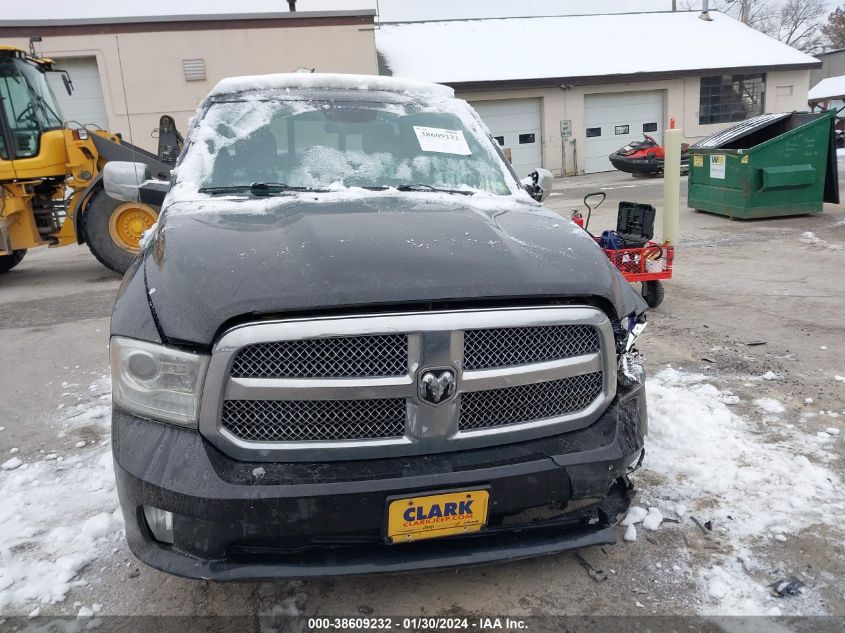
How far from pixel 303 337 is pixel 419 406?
42 centimetres

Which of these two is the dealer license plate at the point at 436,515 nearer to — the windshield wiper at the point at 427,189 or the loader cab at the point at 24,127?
the windshield wiper at the point at 427,189

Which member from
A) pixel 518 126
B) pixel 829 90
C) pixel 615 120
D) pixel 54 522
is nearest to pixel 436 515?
pixel 54 522

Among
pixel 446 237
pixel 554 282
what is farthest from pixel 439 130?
pixel 554 282

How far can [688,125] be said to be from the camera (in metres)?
24.8

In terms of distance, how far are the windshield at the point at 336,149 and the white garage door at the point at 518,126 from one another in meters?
20.6

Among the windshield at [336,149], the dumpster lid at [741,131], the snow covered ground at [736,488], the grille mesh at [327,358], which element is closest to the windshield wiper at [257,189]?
the windshield at [336,149]

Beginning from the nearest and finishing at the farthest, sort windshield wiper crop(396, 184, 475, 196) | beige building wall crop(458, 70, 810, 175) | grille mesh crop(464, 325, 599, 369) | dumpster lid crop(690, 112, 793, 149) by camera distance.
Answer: grille mesh crop(464, 325, 599, 369) → windshield wiper crop(396, 184, 475, 196) → dumpster lid crop(690, 112, 793, 149) → beige building wall crop(458, 70, 810, 175)

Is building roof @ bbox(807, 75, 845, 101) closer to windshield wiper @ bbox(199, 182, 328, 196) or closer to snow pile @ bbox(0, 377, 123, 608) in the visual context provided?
windshield wiper @ bbox(199, 182, 328, 196)

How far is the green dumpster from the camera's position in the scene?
10.3m

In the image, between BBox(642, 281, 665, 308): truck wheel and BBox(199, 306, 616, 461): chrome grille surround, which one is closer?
BBox(199, 306, 616, 461): chrome grille surround

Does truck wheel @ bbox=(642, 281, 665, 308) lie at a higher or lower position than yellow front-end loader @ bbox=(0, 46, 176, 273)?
lower

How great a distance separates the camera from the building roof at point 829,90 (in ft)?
107

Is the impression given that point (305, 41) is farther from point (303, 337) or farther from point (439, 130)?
point (303, 337)

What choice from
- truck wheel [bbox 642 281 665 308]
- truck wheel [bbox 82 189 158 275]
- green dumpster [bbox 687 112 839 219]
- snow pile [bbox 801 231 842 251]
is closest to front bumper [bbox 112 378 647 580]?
truck wheel [bbox 642 281 665 308]
